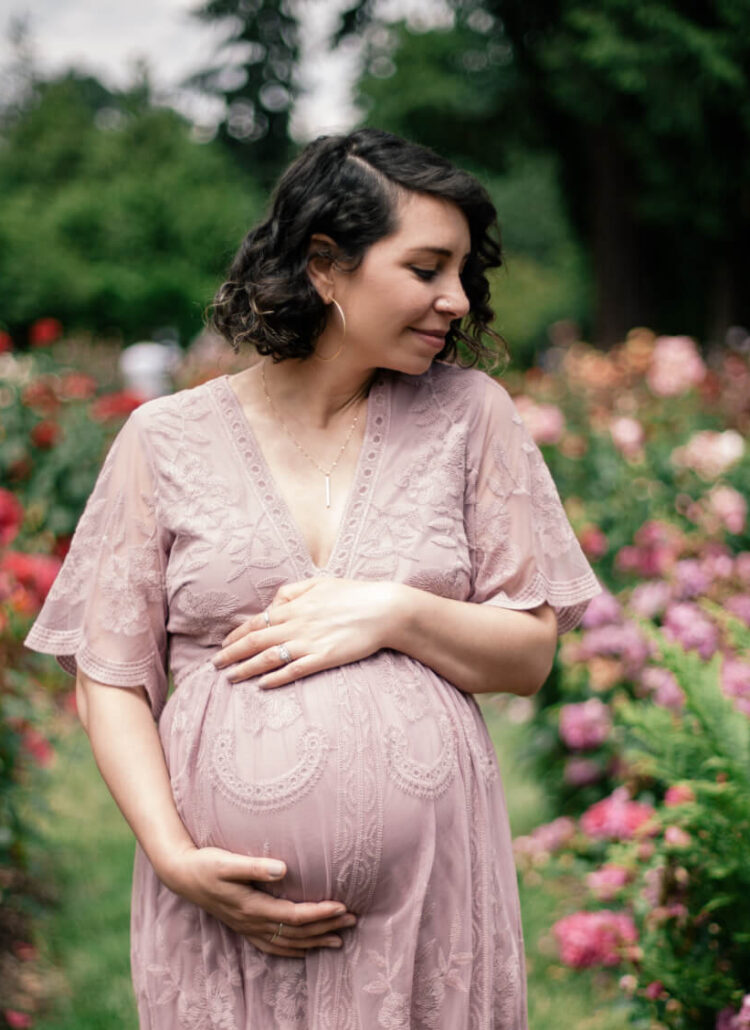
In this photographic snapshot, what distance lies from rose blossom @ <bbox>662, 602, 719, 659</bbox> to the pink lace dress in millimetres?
1435

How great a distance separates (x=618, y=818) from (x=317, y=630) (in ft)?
5.32

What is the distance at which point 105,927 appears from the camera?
12.7 ft

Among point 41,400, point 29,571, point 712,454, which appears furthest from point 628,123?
Answer: point 29,571

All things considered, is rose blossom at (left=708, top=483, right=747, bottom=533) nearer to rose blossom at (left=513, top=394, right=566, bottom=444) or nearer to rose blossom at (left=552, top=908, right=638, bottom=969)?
rose blossom at (left=513, top=394, right=566, bottom=444)

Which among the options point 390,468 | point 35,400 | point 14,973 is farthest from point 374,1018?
point 35,400

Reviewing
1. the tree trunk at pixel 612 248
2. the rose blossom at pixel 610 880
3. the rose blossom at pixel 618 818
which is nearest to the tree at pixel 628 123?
the tree trunk at pixel 612 248

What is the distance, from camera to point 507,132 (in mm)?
19875

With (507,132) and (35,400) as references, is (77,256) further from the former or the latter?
(35,400)

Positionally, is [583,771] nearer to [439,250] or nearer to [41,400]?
[439,250]

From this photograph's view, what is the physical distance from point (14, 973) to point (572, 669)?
81.6 inches

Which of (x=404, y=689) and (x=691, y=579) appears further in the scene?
(x=691, y=579)

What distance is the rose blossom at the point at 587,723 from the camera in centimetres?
375

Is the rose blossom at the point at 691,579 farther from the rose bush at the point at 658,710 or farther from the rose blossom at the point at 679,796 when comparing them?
the rose blossom at the point at 679,796

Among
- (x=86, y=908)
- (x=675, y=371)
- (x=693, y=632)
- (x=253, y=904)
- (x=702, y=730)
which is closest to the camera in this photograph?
(x=253, y=904)
